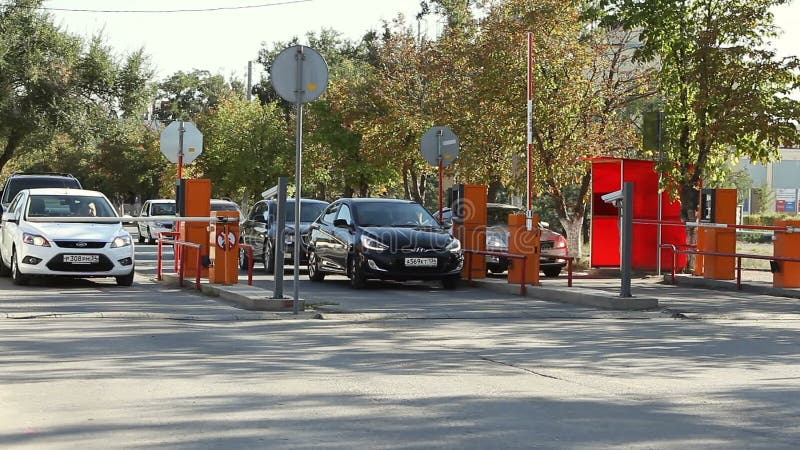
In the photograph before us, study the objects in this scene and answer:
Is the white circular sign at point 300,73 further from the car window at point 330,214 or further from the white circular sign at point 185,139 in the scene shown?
the white circular sign at point 185,139

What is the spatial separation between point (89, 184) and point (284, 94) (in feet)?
253

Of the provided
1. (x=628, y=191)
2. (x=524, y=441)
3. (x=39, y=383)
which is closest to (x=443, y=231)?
(x=628, y=191)

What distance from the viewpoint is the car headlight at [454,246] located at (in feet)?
63.5

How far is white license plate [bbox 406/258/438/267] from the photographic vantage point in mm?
19031

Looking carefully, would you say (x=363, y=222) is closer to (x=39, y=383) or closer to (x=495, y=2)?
(x=39, y=383)

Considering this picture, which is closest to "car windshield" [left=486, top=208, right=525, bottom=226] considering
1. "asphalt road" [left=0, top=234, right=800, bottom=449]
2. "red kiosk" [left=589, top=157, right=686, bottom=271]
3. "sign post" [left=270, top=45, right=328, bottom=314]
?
"red kiosk" [left=589, top=157, right=686, bottom=271]

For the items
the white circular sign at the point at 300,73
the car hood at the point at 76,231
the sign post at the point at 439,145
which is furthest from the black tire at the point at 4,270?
the white circular sign at the point at 300,73

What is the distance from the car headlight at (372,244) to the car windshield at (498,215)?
16.2 feet

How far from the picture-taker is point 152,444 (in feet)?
21.8

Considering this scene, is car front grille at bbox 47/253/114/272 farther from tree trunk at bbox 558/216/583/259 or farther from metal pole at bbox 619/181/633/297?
tree trunk at bbox 558/216/583/259

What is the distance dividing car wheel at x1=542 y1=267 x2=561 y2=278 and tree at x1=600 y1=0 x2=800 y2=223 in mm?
2731

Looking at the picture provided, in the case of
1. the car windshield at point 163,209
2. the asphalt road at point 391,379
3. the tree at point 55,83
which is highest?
the tree at point 55,83

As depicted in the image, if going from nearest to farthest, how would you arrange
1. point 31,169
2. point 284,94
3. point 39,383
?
point 39,383 → point 284,94 → point 31,169

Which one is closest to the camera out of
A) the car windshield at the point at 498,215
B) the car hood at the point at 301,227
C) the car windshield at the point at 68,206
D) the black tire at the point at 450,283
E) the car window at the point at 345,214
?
the black tire at the point at 450,283
